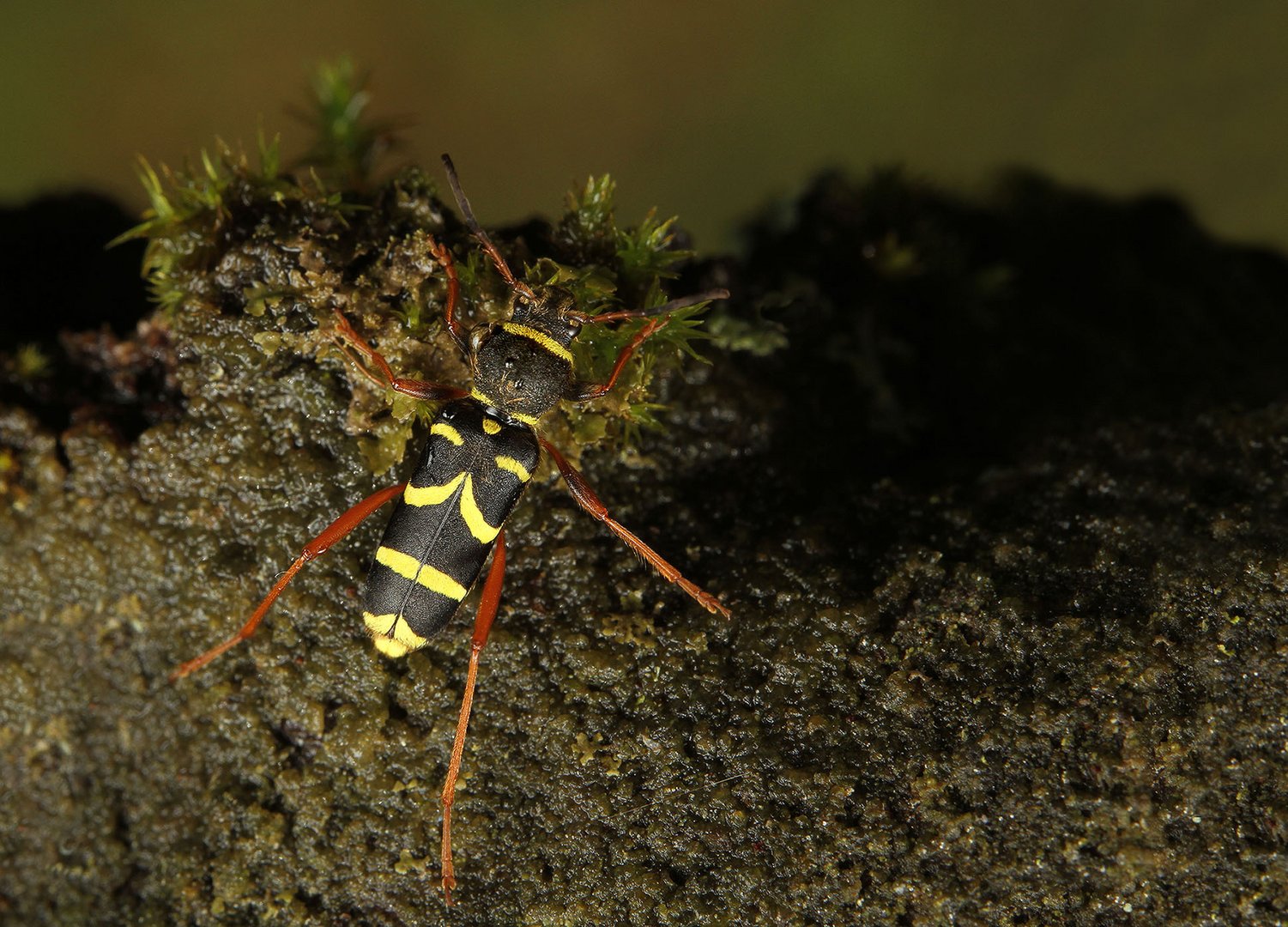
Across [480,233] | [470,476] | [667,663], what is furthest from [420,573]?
[480,233]

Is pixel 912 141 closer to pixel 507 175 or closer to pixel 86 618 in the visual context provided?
pixel 507 175

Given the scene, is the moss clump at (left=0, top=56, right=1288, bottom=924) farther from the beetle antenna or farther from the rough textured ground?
the beetle antenna

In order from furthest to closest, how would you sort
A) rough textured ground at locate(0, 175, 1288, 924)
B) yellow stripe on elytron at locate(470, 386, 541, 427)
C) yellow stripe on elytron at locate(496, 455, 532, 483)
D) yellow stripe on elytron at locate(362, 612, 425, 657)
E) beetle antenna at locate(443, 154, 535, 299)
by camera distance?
yellow stripe on elytron at locate(470, 386, 541, 427) < yellow stripe on elytron at locate(496, 455, 532, 483) < beetle antenna at locate(443, 154, 535, 299) < yellow stripe on elytron at locate(362, 612, 425, 657) < rough textured ground at locate(0, 175, 1288, 924)

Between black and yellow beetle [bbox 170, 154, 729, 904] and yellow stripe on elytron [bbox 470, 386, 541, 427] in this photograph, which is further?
yellow stripe on elytron [bbox 470, 386, 541, 427]

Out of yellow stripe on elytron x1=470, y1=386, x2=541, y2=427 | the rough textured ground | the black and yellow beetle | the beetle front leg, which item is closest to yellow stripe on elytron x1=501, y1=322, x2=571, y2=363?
the black and yellow beetle

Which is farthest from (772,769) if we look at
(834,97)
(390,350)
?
(834,97)
